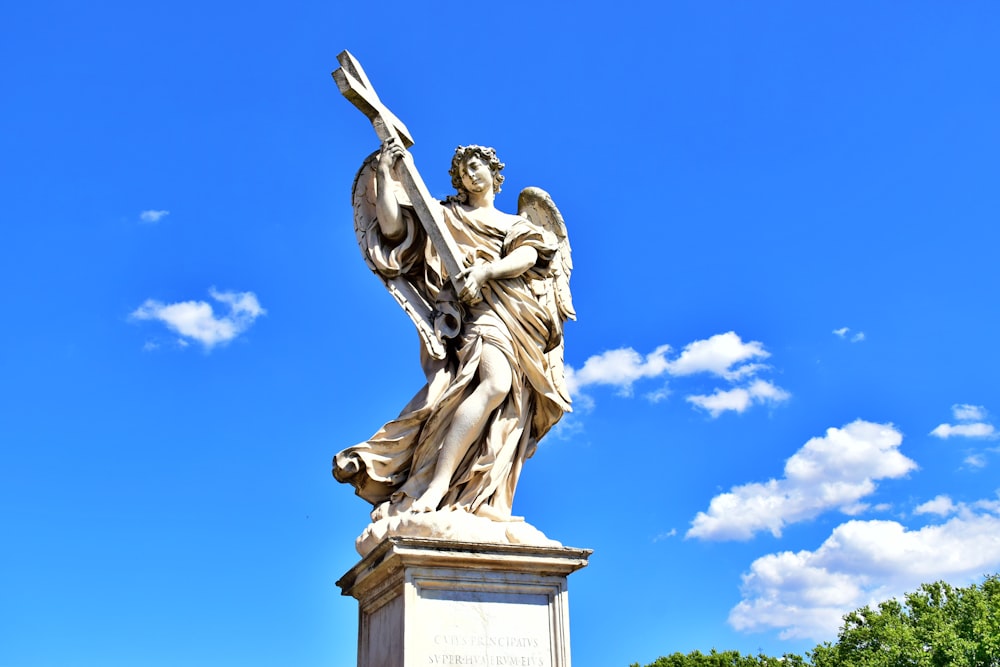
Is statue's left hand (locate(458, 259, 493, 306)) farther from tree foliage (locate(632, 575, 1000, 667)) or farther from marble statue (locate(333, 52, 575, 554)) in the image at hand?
tree foliage (locate(632, 575, 1000, 667))

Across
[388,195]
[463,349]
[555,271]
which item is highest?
[388,195]

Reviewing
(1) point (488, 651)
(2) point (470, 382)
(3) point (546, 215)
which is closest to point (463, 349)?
(2) point (470, 382)

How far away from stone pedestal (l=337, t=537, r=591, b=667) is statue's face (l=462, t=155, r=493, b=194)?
3.31 meters

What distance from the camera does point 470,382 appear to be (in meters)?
8.14

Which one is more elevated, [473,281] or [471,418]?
[473,281]

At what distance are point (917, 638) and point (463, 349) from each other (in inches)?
1110

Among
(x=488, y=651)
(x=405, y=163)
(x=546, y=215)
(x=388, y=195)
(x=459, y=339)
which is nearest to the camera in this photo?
(x=488, y=651)

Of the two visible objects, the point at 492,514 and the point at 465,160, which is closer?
the point at 492,514

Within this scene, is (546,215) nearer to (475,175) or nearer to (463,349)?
(475,175)

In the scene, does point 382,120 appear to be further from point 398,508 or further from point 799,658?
point 799,658

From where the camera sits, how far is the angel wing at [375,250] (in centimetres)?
838

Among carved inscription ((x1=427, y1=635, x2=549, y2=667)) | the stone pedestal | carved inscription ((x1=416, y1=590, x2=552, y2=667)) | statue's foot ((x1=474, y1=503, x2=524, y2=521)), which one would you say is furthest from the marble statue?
carved inscription ((x1=427, y1=635, x2=549, y2=667))

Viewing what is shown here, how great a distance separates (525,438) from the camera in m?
8.43

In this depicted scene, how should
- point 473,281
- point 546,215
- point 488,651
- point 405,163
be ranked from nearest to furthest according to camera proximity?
point 488,651, point 473,281, point 405,163, point 546,215
